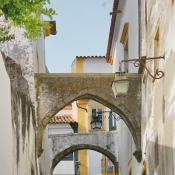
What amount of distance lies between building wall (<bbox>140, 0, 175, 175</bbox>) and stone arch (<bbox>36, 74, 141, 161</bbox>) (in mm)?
621

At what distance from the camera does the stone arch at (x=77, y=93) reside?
49.3ft

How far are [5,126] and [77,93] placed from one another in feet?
21.3

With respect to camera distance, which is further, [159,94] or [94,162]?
[94,162]

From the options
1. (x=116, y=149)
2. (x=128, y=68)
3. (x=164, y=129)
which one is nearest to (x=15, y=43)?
(x=128, y=68)

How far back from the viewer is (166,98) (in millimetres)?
9859

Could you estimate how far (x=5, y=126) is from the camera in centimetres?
870

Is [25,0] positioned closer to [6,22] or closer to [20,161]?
[20,161]

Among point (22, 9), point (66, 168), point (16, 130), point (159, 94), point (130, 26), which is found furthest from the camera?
point (66, 168)

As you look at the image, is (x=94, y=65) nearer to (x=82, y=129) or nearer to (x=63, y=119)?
(x=82, y=129)

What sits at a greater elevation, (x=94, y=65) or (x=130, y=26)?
(x=130, y=26)

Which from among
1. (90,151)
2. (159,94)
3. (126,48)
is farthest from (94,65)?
(159,94)

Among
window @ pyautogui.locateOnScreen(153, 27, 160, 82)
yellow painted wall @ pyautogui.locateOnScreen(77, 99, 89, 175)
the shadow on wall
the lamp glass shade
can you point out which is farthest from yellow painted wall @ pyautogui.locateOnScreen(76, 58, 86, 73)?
window @ pyautogui.locateOnScreen(153, 27, 160, 82)

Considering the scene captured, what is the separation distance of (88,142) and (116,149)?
1.22m

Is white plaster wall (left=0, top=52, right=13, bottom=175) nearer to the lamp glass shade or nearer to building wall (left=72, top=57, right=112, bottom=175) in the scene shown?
the lamp glass shade
